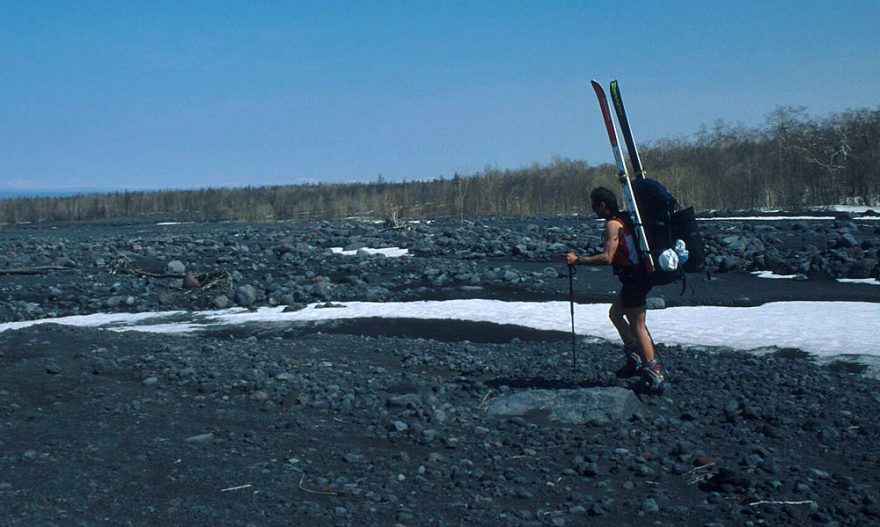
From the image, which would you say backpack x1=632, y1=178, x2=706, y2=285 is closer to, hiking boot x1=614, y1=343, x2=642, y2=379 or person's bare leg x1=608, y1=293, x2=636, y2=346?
person's bare leg x1=608, y1=293, x2=636, y2=346

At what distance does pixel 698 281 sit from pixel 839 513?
10863 mm

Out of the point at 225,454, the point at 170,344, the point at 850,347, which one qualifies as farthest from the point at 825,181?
the point at 225,454

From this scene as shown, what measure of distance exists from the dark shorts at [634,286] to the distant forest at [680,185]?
79.9ft

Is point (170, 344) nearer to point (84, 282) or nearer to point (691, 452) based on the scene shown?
point (691, 452)

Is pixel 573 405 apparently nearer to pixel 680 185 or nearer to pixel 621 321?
pixel 621 321

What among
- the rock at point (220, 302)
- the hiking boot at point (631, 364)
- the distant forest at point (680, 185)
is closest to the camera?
the hiking boot at point (631, 364)

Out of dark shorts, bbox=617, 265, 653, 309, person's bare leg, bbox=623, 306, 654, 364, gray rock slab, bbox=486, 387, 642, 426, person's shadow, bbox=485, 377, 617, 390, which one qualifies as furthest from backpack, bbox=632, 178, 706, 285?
person's shadow, bbox=485, 377, 617, 390

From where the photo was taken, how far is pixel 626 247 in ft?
20.5

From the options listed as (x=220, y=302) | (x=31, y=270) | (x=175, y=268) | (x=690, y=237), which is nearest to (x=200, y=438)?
(x=690, y=237)

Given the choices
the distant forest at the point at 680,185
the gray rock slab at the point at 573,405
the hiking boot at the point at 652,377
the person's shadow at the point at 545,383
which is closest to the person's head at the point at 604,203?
the hiking boot at the point at 652,377

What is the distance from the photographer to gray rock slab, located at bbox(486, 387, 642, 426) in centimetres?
606

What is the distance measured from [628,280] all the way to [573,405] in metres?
0.98

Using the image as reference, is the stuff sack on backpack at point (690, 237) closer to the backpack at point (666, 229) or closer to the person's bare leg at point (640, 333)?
the backpack at point (666, 229)

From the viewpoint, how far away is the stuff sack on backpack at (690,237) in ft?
19.9
